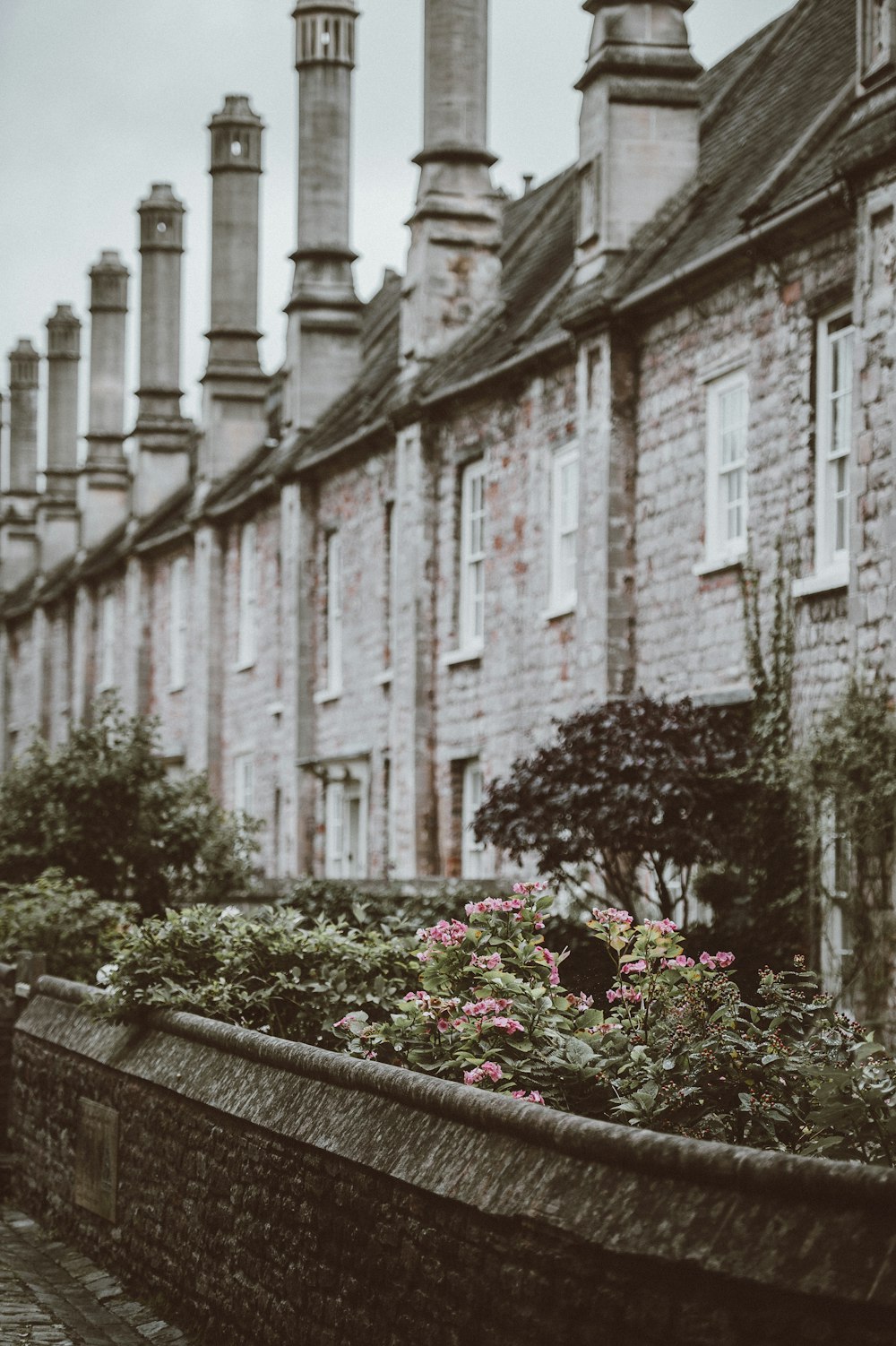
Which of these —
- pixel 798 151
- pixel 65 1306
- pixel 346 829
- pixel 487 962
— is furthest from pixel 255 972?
pixel 346 829

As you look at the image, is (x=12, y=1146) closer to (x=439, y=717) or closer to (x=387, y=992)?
(x=387, y=992)

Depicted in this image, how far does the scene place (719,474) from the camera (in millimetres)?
17688

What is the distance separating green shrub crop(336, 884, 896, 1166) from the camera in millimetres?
6020

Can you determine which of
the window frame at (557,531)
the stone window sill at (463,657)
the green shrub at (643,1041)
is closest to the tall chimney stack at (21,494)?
the stone window sill at (463,657)

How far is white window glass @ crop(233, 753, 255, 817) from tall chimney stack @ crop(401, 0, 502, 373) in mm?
8616

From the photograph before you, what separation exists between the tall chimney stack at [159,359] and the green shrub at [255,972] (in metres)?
28.6

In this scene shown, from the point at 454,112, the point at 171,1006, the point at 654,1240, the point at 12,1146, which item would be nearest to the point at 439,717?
the point at 454,112

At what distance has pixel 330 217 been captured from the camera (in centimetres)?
2980

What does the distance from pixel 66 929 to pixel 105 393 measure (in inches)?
1141

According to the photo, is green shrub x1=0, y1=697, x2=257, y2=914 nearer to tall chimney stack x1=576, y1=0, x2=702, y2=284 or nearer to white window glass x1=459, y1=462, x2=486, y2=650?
white window glass x1=459, y1=462, x2=486, y2=650

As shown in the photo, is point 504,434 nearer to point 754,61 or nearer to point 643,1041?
point 754,61

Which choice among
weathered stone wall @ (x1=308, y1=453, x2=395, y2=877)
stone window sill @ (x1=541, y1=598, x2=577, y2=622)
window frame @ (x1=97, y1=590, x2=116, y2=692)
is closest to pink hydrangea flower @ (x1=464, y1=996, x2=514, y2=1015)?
stone window sill @ (x1=541, y1=598, x2=577, y2=622)

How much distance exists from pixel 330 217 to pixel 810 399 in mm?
14997

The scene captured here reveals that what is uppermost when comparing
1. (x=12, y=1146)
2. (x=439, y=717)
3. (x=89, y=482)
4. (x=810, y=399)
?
(x=89, y=482)
